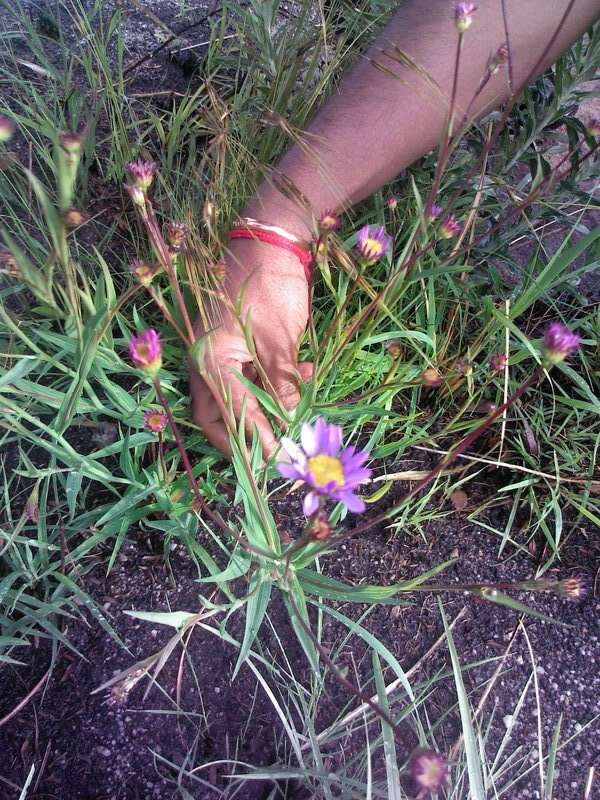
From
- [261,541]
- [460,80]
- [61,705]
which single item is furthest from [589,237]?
[61,705]

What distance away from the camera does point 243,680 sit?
824 mm

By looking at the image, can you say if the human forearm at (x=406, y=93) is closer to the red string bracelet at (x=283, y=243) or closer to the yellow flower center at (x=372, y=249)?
the red string bracelet at (x=283, y=243)

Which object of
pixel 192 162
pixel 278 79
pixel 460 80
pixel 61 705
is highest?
pixel 460 80

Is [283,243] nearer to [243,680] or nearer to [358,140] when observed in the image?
[358,140]

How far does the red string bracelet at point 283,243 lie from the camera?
3.02 ft

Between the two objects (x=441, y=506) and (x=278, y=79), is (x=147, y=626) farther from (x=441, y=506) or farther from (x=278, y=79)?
(x=278, y=79)

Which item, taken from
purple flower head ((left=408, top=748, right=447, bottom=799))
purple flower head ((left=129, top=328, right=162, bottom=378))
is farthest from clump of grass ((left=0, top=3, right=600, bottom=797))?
purple flower head ((left=408, top=748, right=447, bottom=799))

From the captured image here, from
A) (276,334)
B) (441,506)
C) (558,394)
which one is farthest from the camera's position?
(558,394)

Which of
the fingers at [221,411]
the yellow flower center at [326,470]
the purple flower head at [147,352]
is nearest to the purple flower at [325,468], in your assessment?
the yellow flower center at [326,470]

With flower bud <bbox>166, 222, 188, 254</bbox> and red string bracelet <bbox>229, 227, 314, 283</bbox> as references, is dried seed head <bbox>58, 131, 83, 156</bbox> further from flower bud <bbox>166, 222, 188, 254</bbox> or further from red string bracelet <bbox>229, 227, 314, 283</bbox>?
red string bracelet <bbox>229, 227, 314, 283</bbox>

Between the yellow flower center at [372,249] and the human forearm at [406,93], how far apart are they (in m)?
0.24

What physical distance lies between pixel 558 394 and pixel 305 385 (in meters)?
0.52

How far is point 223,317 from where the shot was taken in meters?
0.87

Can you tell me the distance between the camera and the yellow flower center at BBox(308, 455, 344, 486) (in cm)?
57
